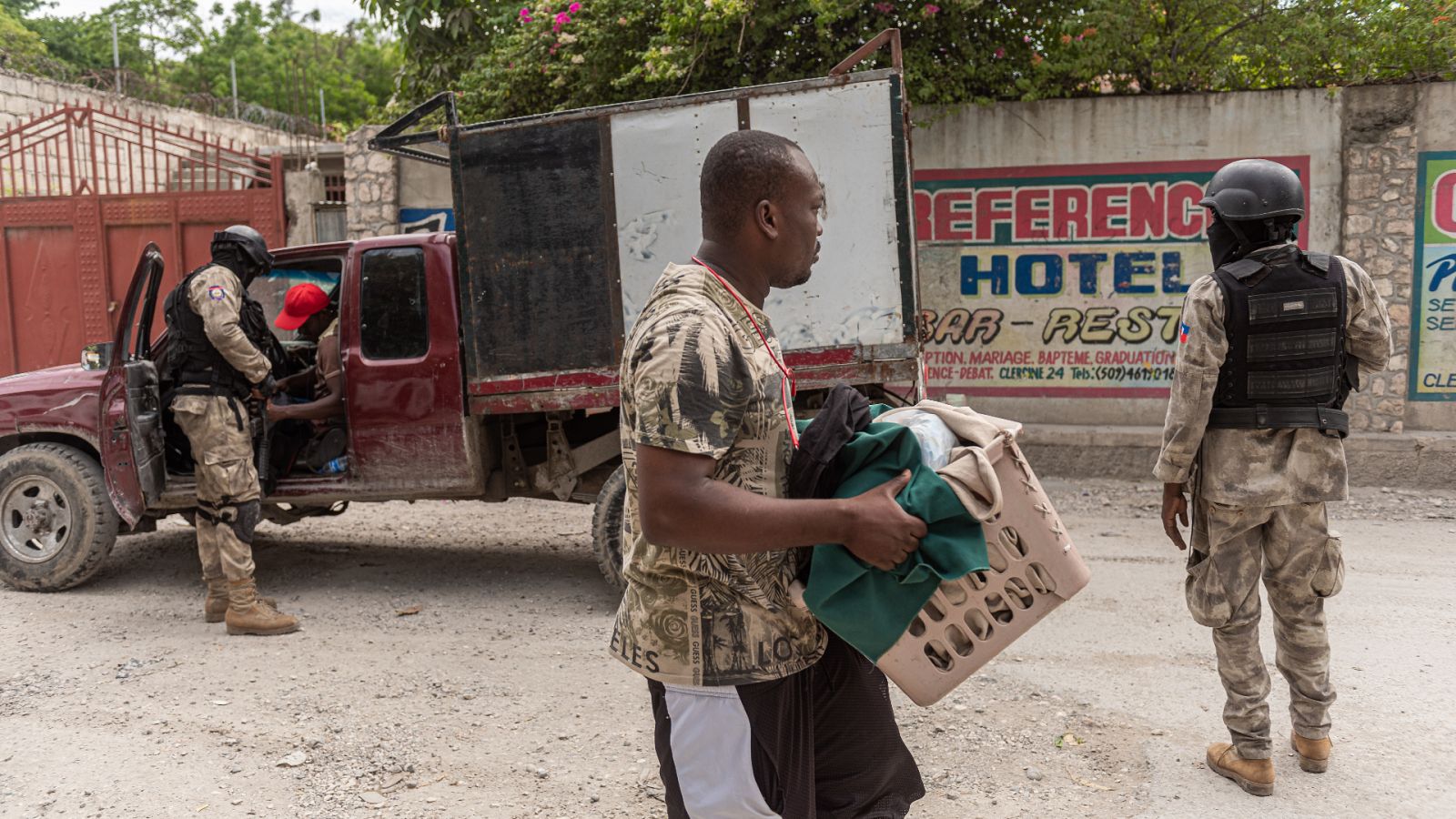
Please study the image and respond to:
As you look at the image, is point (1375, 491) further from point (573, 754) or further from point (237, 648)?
point (237, 648)

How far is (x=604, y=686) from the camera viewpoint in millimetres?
4391

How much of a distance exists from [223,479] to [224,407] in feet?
1.13

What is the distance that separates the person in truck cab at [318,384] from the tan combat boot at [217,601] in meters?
0.82

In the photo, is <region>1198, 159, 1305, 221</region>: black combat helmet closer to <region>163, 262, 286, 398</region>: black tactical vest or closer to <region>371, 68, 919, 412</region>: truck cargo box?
<region>371, 68, 919, 412</region>: truck cargo box

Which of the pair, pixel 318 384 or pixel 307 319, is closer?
pixel 318 384

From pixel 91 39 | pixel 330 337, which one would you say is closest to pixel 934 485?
pixel 330 337

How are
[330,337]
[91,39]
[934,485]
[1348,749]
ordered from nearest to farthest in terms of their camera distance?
[934,485] → [1348,749] → [330,337] → [91,39]

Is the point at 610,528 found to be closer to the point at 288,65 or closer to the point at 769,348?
the point at 769,348

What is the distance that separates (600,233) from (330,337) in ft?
5.18

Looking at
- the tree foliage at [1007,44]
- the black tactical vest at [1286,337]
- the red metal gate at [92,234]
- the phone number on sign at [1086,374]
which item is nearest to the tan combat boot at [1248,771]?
the black tactical vest at [1286,337]

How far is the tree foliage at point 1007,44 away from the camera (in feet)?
26.6

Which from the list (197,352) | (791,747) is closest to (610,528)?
(197,352)

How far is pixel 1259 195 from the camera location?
337cm

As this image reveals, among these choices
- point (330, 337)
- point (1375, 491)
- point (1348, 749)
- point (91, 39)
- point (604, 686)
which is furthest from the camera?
point (91, 39)
